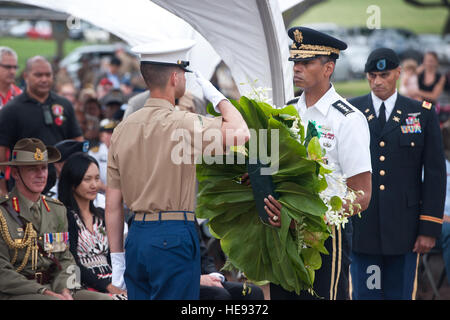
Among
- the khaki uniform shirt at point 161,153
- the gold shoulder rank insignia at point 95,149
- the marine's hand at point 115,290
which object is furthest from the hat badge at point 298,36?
the gold shoulder rank insignia at point 95,149

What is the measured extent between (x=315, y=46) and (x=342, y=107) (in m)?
0.44

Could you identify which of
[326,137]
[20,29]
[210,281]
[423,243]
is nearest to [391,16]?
[20,29]

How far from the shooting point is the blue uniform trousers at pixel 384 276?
5.69 meters

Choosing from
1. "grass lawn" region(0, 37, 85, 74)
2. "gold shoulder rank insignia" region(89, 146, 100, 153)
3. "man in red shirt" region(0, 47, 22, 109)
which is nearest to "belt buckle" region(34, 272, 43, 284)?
"gold shoulder rank insignia" region(89, 146, 100, 153)

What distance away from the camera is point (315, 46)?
4574 mm

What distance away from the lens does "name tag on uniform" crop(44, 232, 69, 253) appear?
517 centimetres

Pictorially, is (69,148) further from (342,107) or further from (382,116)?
(342,107)

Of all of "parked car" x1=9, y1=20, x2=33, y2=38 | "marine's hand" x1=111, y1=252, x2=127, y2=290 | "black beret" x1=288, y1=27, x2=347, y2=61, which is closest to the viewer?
"marine's hand" x1=111, y1=252, x2=127, y2=290

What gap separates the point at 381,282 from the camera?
5.76m

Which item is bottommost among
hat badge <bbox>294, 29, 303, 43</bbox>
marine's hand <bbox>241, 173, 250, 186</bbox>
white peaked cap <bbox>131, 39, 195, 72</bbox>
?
marine's hand <bbox>241, 173, 250, 186</bbox>

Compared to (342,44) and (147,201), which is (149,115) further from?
(342,44)

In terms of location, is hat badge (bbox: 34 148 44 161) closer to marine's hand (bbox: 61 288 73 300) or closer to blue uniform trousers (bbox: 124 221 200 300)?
marine's hand (bbox: 61 288 73 300)

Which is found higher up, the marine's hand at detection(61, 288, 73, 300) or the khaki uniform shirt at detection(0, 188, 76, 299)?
the khaki uniform shirt at detection(0, 188, 76, 299)

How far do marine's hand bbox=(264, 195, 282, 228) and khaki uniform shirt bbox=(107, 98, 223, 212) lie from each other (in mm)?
419
